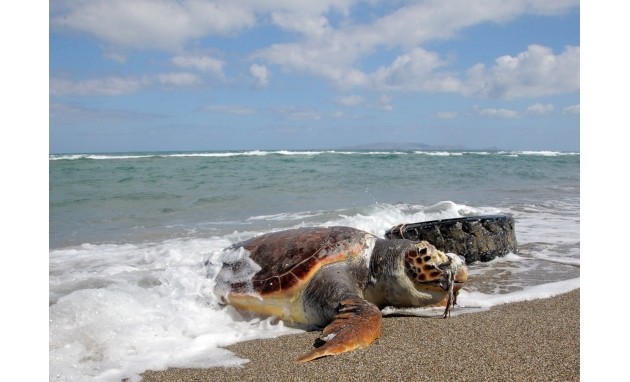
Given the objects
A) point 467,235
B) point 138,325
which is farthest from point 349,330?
point 467,235

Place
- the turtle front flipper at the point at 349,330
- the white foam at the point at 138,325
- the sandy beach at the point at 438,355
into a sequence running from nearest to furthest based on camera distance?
1. the sandy beach at the point at 438,355
2. the turtle front flipper at the point at 349,330
3. the white foam at the point at 138,325

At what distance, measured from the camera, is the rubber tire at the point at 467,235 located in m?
5.41

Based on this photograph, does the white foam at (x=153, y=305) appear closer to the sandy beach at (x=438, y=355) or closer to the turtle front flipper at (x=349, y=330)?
the sandy beach at (x=438, y=355)

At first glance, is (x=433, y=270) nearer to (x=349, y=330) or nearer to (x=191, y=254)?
(x=349, y=330)

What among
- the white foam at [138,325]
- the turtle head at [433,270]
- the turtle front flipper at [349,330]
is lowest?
the white foam at [138,325]

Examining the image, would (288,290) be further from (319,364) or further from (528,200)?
(528,200)

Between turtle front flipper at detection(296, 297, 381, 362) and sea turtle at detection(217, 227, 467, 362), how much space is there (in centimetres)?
2

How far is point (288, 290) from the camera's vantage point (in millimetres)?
3547

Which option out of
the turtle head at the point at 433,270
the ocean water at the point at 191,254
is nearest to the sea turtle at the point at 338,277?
the turtle head at the point at 433,270

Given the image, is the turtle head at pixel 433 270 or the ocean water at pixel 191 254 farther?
the turtle head at pixel 433 270

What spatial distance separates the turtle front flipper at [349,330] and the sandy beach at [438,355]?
5cm

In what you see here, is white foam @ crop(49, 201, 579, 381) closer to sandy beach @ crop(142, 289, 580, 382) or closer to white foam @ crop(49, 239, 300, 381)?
white foam @ crop(49, 239, 300, 381)

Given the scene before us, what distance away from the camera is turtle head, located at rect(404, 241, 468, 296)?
3.38 m
